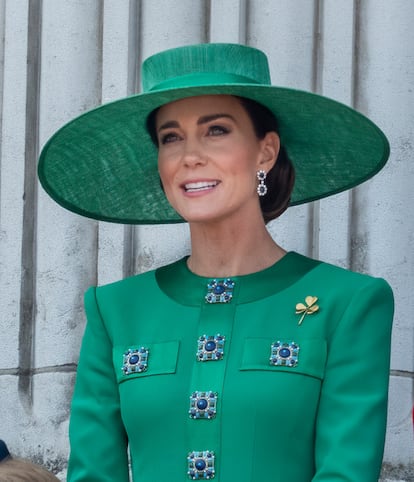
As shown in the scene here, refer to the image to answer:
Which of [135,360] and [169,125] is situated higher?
[169,125]

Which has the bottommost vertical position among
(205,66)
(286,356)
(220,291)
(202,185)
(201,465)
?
(201,465)

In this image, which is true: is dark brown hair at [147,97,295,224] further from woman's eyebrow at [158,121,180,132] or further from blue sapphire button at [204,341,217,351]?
blue sapphire button at [204,341,217,351]

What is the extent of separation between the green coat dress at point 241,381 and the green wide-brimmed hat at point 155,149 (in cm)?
24

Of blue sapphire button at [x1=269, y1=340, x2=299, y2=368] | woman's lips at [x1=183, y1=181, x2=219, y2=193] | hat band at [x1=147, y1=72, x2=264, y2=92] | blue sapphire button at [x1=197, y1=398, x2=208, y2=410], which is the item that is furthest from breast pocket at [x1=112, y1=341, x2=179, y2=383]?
hat band at [x1=147, y1=72, x2=264, y2=92]

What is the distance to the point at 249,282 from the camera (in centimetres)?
348

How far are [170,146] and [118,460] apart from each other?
0.64 meters

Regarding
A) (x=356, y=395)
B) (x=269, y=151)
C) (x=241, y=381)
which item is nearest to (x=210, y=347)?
(x=241, y=381)

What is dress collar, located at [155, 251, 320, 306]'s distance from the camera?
11.4 ft

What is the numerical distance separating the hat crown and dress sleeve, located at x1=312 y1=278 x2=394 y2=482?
19.6 inches

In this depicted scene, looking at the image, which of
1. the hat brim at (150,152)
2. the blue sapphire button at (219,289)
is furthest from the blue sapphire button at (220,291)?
the hat brim at (150,152)

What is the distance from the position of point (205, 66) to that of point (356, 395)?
72 centimetres

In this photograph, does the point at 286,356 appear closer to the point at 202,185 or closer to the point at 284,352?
the point at 284,352

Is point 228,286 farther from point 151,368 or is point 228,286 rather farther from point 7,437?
point 7,437

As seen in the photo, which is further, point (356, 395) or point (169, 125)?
point (169, 125)
